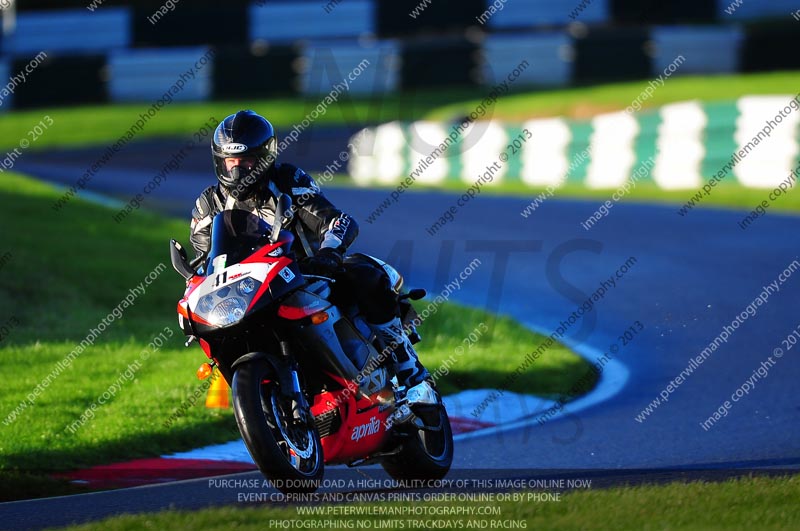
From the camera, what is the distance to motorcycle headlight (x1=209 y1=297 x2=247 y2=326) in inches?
231

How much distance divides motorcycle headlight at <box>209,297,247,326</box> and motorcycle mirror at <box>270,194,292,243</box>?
16.6 inches

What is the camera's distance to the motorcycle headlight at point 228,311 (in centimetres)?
586

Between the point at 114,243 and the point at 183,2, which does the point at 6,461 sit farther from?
the point at 183,2

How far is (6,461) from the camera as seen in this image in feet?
25.4

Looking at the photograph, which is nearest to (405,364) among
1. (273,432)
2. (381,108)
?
(273,432)

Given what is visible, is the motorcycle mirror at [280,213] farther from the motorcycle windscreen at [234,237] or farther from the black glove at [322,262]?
the black glove at [322,262]

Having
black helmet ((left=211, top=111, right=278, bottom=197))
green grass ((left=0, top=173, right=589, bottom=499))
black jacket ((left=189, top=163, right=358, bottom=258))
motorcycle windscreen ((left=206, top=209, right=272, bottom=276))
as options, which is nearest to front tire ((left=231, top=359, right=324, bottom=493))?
motorcycle windscreen ((left=206, top=209, right=272, bottom=276))

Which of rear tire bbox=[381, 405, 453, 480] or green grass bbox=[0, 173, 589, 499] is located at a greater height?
rear tire bbox=[381, 405, 453, 480]

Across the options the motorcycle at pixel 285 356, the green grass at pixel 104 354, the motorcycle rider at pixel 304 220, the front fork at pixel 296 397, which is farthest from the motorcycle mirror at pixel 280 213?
the green grass at pixel 104 354

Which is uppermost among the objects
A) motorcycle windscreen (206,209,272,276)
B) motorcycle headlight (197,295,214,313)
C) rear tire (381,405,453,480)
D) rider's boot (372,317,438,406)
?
motorcycle windscreen (206,209,272,276)

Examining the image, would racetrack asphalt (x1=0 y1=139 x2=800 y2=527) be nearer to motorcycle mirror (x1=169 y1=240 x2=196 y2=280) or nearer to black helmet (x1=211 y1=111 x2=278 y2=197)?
motorcycle mirror (x1=169 y1=240 x2=196 y2=280)

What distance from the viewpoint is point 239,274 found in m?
5.98

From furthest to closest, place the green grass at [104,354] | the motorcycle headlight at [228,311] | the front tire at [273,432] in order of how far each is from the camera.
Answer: the green grass at [104,354], the motorcycle headlight at [228,311], the front tire at [273,432]

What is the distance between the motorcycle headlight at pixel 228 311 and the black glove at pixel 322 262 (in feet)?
1.67
